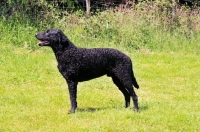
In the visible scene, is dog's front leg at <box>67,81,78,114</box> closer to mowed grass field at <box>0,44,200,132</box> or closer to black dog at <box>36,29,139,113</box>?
black dog at <box>36,29,139,113</box>

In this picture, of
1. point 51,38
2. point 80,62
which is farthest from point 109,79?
point 51,38

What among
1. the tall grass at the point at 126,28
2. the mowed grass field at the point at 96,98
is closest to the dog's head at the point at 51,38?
the mowed grass field at the point at 96,98

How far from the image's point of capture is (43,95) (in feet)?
28.1

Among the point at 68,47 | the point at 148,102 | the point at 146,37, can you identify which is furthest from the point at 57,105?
the point at 146,37

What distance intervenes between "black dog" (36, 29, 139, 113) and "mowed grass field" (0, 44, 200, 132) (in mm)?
555

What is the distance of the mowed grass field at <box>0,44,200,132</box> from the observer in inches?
269

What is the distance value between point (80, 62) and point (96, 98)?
1.40 m

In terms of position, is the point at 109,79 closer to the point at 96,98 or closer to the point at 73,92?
the point at 96,98

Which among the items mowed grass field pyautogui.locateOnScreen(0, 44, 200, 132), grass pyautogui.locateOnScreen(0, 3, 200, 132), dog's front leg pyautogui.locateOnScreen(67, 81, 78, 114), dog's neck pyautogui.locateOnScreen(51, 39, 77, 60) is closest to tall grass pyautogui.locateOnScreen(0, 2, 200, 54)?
grass pyautogui.locateOnScreen(0, 3, 200, 132)

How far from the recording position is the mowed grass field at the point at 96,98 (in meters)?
6.84

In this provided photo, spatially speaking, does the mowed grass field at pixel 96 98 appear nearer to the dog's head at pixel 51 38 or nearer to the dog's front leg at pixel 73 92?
the dog's front leg at pixel 73 92

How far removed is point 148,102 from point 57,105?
5.80 feet

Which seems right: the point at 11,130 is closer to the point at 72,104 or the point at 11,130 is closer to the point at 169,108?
the point at 72,104

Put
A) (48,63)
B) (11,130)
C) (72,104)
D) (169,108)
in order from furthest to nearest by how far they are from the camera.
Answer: (48,63) < (169,108) < (72,104) < (11,130)
